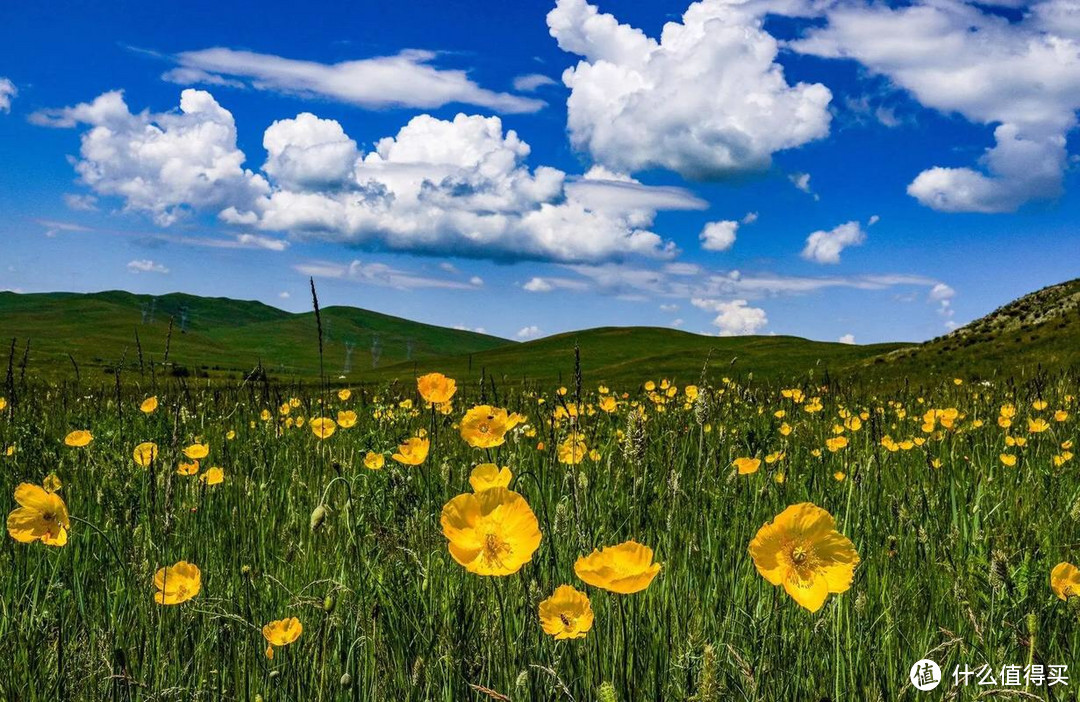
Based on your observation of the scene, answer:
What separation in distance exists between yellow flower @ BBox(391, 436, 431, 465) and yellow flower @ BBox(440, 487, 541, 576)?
88 centimetres

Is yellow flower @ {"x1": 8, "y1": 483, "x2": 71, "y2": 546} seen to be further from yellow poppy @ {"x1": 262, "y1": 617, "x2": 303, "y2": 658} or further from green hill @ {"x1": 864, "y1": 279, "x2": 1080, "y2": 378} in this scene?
green hill @ {"x1": 864, "y1": 279, "x2": 1080, "y2": 378}

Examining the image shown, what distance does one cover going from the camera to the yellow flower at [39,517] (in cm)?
232

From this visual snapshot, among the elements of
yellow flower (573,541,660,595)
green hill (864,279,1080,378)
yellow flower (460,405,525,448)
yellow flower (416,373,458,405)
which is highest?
green hill (864,279,1080,378)

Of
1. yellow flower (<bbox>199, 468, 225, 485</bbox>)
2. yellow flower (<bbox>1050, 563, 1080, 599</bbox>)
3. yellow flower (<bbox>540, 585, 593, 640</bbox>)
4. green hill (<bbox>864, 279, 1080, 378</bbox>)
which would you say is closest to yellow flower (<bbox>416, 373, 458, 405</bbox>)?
yellow flower (<bbox>540, 585, 593, 640</bbox>)

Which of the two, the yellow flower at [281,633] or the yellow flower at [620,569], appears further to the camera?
the yellow flower at [281,633]

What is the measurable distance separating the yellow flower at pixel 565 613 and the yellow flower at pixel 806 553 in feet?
1.46

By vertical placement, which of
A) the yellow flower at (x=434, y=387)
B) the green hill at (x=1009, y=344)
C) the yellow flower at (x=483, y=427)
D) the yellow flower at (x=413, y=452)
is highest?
the green hill at (x=1009, y=344)

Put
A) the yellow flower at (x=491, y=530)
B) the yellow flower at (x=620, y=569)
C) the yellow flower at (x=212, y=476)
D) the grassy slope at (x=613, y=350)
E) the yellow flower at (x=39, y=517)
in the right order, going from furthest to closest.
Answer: the grassy slope at (x=613, y=350), the yellow flower at (x=212, y=476), the yellow flower at (x=39, y=517), the yellow flower at (x=491, y=530), the yellow flower at (x=620, y=569)

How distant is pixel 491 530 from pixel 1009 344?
1204 inches

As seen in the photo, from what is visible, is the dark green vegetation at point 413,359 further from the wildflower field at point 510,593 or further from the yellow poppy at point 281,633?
the yellow poppy at point 281,633

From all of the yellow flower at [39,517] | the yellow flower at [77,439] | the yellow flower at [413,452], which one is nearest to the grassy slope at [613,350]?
the yellow flower at [77,439]

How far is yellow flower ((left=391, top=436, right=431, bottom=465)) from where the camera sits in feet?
8.83

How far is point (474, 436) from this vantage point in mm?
2471

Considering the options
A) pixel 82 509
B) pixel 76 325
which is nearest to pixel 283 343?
pixel 76 325
